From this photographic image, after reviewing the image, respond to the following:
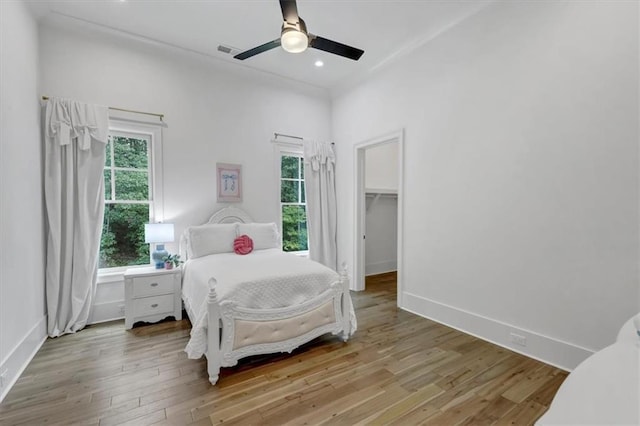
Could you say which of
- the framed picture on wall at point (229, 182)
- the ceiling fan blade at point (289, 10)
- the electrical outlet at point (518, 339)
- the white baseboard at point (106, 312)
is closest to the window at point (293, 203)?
the framed picture on wall at point (229, 182)

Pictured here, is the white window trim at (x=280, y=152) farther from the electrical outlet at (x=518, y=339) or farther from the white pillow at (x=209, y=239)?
the electrical outlet at (x=518, y=339)

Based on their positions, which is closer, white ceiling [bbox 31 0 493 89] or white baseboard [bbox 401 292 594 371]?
white baseboard [bbox 401 292 594 371]

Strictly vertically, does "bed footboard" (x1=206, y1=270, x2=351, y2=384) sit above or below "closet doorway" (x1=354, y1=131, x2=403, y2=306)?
below

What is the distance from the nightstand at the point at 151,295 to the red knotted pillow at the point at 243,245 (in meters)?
0.71

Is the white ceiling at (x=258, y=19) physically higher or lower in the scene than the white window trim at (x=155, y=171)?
higher

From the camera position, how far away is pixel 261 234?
4043 millimetres

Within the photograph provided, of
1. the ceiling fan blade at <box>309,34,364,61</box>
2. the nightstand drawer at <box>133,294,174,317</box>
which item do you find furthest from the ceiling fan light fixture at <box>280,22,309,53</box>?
the nightstand drawer at <box>133,294,174,317</box>

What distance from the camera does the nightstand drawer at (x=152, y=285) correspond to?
322cm

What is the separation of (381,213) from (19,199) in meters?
5.06

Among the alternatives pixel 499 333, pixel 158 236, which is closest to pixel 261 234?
pixel 158 236

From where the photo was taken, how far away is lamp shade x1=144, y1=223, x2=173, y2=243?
335 centimetres

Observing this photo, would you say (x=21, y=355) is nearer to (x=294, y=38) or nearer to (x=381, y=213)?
(x=294, y=38)

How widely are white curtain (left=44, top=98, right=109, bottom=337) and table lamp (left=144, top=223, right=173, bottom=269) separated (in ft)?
1.72

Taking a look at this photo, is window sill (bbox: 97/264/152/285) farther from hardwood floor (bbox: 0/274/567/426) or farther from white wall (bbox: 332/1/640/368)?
white wall (bbox: 332/1/640/368)
